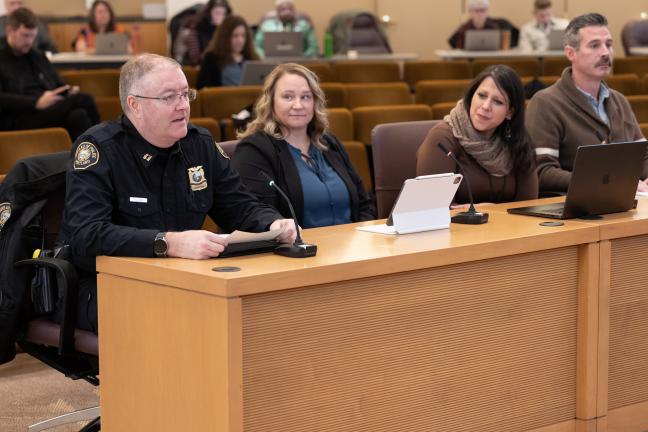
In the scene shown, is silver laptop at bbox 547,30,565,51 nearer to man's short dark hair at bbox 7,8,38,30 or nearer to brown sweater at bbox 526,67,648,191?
man's short dark hair at bbox 7,8,38,30

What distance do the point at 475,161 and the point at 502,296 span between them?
3.55ft

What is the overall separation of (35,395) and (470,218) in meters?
1.60

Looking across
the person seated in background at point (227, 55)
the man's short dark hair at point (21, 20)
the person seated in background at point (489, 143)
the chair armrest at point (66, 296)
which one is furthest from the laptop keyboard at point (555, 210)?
the person seated in background at point (227, 55)

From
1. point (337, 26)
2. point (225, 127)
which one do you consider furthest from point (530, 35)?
point (225, 127)

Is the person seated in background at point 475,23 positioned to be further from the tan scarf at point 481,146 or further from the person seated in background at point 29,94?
the tan scarf at point 481,146

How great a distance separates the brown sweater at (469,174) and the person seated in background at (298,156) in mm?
287

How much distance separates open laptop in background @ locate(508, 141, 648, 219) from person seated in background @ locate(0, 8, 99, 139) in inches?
139

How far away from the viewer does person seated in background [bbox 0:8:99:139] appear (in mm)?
6262

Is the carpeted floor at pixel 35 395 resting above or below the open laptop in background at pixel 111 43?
below

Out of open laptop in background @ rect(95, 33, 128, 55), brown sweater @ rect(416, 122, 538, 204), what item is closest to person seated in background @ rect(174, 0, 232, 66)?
open laptop in background @ rect(95, 33, 128, 55)

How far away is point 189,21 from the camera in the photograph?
10.2 metres

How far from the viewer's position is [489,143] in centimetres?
398

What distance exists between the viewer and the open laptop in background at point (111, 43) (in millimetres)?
9523

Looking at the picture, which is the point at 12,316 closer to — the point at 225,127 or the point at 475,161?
the point at 475,161
